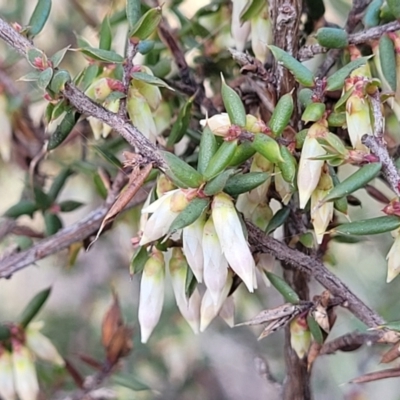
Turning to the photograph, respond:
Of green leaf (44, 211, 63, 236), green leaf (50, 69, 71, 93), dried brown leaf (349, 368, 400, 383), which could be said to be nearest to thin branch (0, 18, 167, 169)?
green leaf (50, 69, 71, 93)

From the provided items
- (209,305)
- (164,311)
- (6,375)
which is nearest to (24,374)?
(6,375)

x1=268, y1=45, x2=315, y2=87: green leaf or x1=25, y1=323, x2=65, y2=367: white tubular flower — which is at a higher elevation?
x1=268, y1=45, x2=315, y2=87: green leaf

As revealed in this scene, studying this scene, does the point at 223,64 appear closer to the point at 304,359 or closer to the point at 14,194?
the point at 304,359

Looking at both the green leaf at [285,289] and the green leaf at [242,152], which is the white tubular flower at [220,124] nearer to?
the green leaf at [242,152]

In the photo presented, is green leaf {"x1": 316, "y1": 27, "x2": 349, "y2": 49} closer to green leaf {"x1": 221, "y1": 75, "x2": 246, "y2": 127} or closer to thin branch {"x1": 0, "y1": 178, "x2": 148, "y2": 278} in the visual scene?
green leaf {"x1": 221, "y1": 75, "x2": 246, "y2": 127}

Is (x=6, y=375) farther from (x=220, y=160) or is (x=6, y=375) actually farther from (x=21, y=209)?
(x=220, y=160)

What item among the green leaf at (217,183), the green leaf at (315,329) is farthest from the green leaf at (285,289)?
the green leaf at (217,183)
